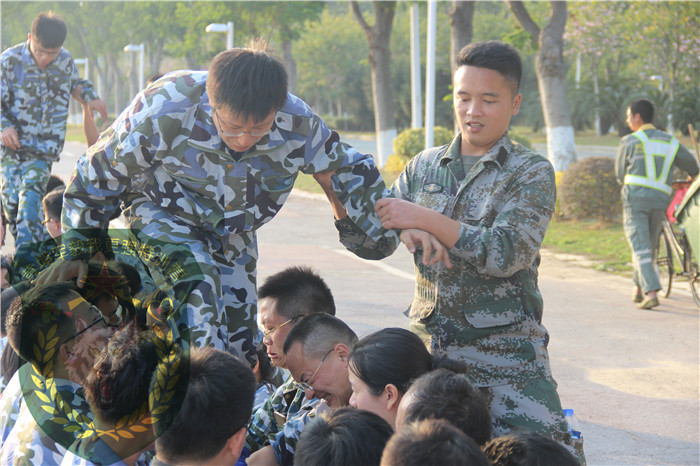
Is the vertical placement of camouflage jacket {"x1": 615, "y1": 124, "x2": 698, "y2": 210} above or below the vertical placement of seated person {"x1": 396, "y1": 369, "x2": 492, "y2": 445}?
below

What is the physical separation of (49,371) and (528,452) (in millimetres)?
1588

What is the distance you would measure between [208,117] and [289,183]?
449mm

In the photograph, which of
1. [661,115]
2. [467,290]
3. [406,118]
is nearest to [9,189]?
[467,290]

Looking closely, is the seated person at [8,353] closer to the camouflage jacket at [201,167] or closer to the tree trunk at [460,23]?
the camouflage jacket at [201,167]

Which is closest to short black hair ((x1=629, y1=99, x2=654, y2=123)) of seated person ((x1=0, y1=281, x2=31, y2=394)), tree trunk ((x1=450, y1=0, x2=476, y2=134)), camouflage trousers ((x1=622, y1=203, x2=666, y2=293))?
camouflage trousers ((x1=622, y1=203, x2=666, y2=293))

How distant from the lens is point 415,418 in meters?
2.72

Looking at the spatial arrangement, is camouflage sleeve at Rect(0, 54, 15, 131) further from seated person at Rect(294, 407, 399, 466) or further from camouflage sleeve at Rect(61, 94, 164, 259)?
seated person at Rect(294, 407, 399, 466)

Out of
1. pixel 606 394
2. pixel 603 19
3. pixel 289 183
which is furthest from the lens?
pixel 603 19

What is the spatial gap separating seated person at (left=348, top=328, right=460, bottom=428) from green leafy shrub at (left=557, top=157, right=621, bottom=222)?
10.7 meters

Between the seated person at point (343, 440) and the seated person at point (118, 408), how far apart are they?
1.66 ft

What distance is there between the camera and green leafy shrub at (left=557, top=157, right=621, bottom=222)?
522 inches

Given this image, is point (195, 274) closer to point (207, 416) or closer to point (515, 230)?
point (207, 416)

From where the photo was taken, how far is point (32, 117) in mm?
7281

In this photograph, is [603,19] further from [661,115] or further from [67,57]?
[67,57]
